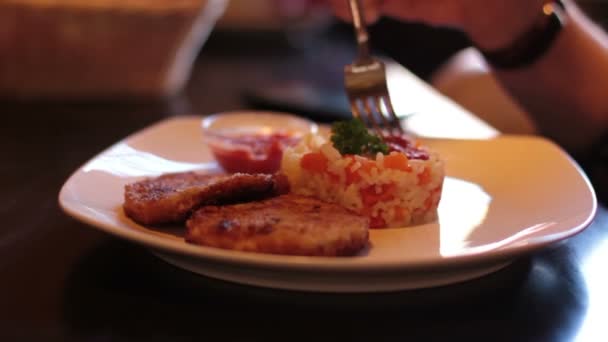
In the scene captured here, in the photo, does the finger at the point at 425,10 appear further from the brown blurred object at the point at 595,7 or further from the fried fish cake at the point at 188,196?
the brown blurred object at the point at 595,7

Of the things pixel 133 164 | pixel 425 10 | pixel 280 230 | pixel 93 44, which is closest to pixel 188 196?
pixel 280 230

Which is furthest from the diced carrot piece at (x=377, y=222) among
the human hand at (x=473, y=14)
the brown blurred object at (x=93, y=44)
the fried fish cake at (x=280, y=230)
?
the brown blurred object at (x=93, y=44)

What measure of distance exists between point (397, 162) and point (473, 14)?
3.86ft

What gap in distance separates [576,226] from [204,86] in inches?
108

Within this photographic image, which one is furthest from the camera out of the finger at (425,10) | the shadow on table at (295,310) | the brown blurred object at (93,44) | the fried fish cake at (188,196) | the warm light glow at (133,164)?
the brown blurred object at (93,44)

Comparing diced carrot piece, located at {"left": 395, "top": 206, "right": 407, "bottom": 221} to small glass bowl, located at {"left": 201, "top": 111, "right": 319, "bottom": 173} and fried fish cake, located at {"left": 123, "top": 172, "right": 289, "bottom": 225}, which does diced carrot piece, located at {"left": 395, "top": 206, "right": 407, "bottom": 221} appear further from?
small glass bowl, located at {"left": 201, "top": 111, "right": 319, "bottom": 173}

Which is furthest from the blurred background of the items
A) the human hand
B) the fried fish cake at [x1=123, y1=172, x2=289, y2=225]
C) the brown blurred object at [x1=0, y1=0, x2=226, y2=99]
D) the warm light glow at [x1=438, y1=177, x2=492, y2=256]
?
the fried fish cake at [x1=123, y1=172, x2=289, y2=225]

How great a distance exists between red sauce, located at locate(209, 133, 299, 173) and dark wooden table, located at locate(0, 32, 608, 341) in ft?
1.77

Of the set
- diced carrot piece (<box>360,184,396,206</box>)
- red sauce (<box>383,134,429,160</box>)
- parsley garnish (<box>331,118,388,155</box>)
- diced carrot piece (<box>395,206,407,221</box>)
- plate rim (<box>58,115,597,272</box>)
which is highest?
plate rim (<box>58,115,597,272</box>)

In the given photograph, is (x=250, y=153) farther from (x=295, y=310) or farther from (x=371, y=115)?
(x=295, y=310)

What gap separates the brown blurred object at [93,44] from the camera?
2.82m

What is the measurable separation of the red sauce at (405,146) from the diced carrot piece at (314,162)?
0.16m

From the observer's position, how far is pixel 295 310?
1.11 meters

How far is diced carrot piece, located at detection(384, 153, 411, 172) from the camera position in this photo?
5.11 ft
